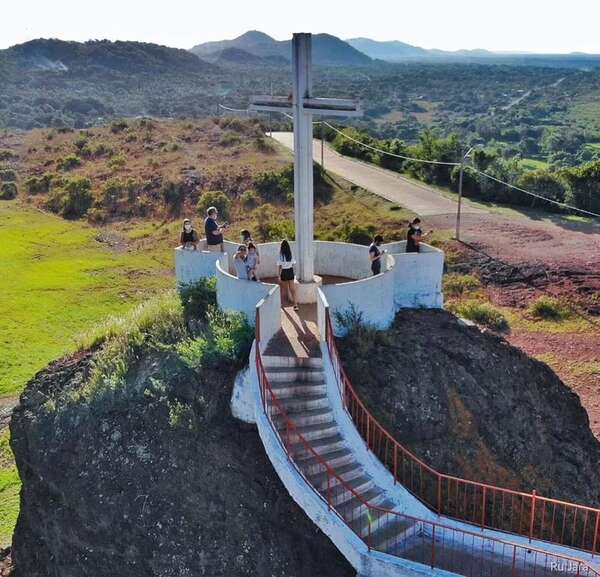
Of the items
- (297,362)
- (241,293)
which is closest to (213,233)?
(241,293)

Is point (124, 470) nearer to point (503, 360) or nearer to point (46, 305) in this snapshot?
point (503, 360)

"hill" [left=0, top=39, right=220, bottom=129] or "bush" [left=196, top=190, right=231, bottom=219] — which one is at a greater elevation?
"bush" [left=196, top=190, right=231, bottom=219]

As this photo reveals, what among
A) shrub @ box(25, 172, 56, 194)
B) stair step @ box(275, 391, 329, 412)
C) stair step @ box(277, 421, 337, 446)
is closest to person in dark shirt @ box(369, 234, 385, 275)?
stair step @ box(275, 391, 329, 412)

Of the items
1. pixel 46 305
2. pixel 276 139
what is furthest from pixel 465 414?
pixel 276 139

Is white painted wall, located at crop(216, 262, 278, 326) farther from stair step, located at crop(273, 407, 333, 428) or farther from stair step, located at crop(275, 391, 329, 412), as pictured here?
stair step, located at crop(273, 407, 333, 428)

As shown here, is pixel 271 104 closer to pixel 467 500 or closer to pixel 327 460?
pixel 327 460
